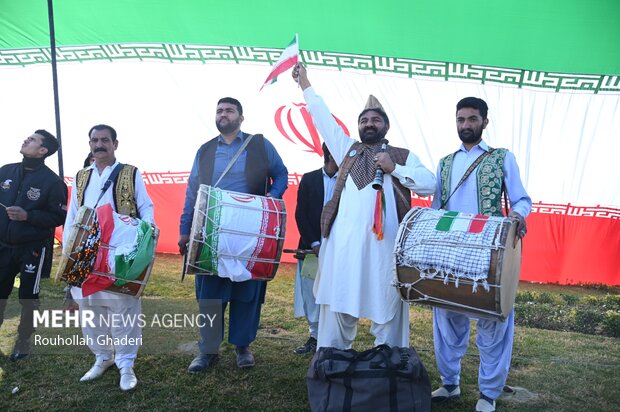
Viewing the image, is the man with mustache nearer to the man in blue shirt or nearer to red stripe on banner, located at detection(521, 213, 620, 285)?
the man in blue shirt

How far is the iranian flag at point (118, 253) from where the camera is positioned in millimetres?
2762

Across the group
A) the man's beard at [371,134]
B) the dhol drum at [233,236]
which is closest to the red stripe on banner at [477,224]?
the man's beard at [371,134]

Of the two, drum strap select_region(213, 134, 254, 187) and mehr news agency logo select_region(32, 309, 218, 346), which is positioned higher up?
drum strap select_region(213, 134, 254, 187)

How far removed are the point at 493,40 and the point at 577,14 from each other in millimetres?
999

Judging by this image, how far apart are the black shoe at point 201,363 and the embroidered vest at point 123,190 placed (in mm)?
1077

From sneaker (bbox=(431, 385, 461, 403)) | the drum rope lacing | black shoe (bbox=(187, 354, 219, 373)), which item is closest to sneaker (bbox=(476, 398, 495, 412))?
sneaker (bbox=(431, 385, 461, 403))

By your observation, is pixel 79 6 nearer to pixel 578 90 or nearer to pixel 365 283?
pixel 365 283

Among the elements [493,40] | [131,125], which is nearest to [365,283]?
[493,40]

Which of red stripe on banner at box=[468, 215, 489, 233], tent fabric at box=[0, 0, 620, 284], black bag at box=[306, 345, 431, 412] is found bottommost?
black bag at box=[306, 345, 431, 412]

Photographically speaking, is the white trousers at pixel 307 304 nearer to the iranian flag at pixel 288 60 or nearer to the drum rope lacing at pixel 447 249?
the drum rope lacing at pixel 447 249

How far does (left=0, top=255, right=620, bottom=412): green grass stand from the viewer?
9.38ft

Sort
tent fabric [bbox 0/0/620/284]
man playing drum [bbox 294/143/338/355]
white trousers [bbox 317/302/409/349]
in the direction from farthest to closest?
tent fabric [bbox 0/0/620/284], man playing drum [bbox 294/143/338/355], white trousers [bbox 317/302/409/349]

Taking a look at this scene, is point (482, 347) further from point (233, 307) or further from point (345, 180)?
point (233, 307)

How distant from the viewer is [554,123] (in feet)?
20.2
